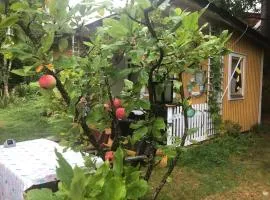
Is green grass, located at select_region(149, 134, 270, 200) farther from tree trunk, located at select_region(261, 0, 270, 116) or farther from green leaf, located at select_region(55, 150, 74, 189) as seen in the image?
tree trunk, located at select_region(261, 0, 270, 116)

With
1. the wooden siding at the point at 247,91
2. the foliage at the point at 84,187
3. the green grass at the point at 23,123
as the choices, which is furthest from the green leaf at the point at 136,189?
the wooden siding at the point at 247,91

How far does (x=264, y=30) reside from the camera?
15.0m

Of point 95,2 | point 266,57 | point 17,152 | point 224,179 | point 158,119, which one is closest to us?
point 95,2

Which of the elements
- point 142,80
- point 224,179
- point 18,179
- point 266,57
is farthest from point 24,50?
point 266,57

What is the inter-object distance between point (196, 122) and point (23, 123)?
571 centimetres

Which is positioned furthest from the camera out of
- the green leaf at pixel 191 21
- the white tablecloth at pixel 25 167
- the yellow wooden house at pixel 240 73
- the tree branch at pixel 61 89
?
the yellow wooden house at pixel 240 73

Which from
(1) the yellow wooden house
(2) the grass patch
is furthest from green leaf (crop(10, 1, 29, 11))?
(1) the yellow wooden house

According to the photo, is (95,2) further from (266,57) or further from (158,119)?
(266,57)

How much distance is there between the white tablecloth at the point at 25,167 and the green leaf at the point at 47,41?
2137 mm

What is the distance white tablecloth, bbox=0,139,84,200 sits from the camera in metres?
3.28

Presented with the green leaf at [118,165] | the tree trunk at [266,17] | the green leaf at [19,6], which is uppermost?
the tree trunk at [266,17]

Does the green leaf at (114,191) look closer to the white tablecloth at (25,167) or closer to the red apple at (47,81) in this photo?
the red apple at (47,81)

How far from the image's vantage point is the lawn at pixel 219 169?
5434 millimetres

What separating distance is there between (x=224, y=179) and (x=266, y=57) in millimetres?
10093
